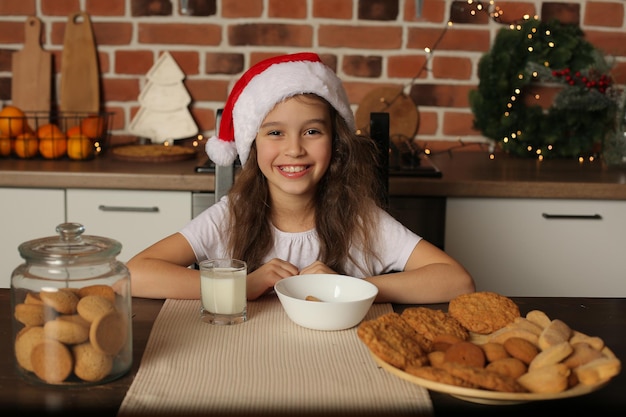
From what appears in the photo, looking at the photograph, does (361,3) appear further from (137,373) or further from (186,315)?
(137,373)

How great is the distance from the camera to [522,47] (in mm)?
2660

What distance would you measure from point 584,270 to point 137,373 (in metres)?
1.63

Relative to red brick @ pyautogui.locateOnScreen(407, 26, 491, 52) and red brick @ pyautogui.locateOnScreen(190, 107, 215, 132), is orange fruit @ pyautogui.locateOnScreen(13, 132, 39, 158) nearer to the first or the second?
red brick @ pyautogui.locateOnScreen(190, 107, 215, 132)

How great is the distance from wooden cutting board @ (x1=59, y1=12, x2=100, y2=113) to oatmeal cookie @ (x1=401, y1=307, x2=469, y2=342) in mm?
1818

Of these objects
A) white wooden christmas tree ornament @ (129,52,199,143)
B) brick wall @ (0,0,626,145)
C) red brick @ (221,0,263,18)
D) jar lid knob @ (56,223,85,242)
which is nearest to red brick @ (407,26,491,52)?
brick wall @ (0,0,626,145)

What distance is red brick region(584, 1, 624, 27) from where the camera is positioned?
8.82 feet

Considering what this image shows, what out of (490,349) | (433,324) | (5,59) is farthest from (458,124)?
→ (490,349)

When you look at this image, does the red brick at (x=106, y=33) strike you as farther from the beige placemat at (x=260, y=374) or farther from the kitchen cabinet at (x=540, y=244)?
the beige placemat at (x=260, y=374)

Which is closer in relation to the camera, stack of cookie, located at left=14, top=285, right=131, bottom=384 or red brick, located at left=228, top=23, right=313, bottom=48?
stack of cookie, located at left=14, top=285, right=131, bottom=384

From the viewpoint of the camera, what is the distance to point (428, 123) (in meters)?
2.74

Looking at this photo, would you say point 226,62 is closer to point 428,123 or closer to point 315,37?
point 315,37

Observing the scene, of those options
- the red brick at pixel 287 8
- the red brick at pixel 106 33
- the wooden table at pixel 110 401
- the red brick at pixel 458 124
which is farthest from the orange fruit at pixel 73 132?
the wooden table at pixel 110 401

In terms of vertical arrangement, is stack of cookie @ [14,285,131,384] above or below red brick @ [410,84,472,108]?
below

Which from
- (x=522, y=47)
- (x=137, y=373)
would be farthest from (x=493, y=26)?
(x=137, y=373)
